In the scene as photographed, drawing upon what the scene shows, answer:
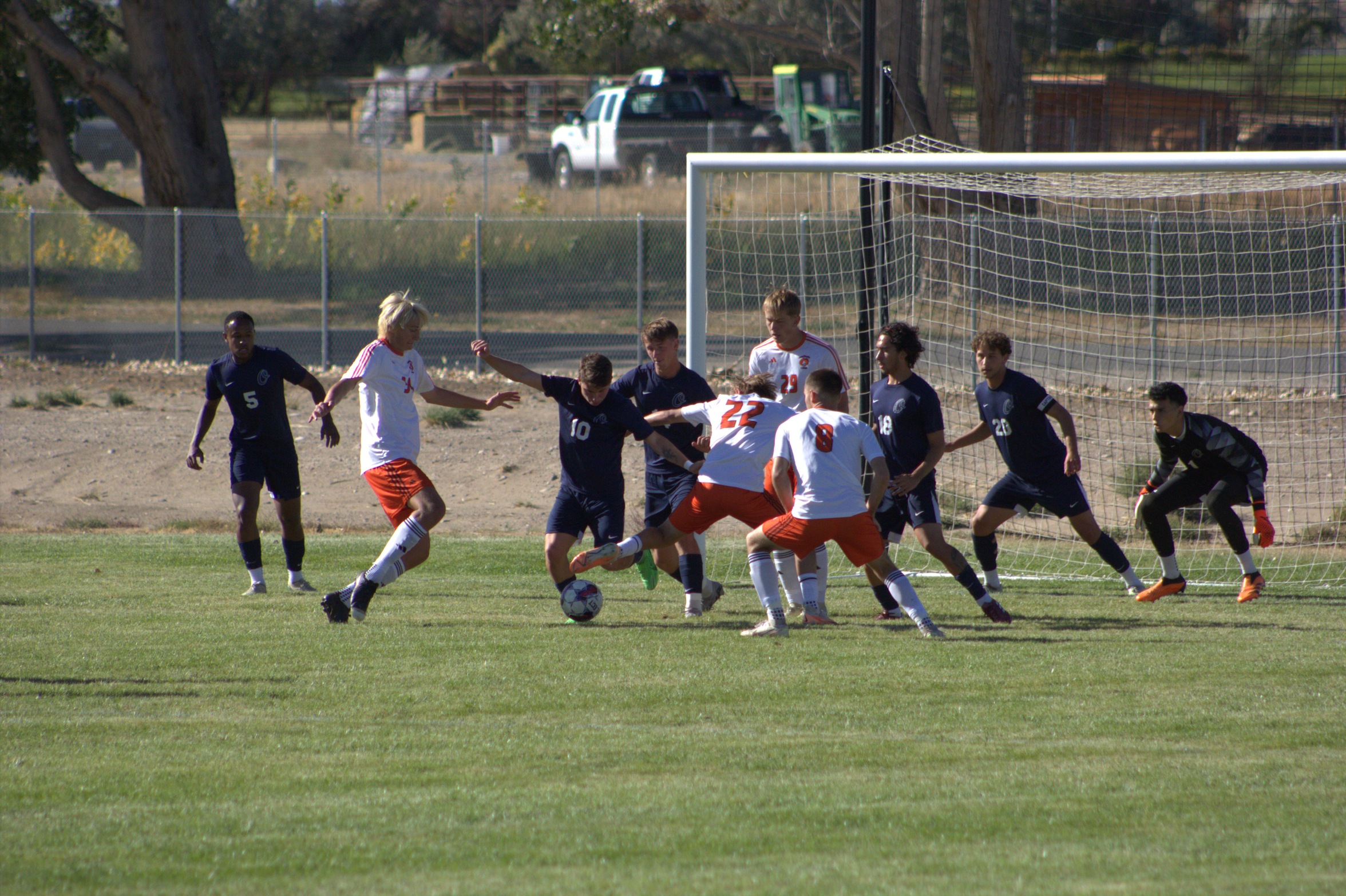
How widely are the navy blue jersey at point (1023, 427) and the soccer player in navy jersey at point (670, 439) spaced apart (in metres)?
1.87

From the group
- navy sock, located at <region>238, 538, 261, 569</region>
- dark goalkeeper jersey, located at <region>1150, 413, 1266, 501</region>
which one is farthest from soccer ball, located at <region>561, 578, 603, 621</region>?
dark goalkeeper jersey, located at <region>1150, 413, 1266, 501</region>

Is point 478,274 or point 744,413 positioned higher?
point 478,274

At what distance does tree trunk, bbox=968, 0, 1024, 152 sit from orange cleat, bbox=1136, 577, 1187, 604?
5.30 m

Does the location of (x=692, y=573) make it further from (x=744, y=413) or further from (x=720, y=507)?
(x=744, y=413)

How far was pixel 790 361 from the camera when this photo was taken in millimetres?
8125

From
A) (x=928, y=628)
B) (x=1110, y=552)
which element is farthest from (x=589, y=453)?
(x=1110, y=552)

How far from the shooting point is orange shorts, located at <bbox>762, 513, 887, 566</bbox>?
6.91m

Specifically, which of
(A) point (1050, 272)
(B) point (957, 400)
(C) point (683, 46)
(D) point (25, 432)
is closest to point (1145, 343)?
(A) point (1050, 272)

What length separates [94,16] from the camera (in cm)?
2477

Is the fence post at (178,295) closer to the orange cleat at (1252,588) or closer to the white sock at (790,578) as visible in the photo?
the white sock at (790,578)

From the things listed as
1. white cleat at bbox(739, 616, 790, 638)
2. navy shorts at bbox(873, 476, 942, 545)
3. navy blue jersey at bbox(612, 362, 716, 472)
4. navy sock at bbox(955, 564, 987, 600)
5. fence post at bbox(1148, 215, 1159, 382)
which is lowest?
white cleat at bbox(739, 616, 790, 638)

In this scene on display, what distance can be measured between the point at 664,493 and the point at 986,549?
2.34m

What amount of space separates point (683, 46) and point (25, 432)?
37212 mm

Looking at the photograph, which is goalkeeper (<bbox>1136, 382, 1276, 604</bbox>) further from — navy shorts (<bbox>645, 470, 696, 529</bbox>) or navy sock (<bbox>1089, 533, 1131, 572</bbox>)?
navy shorts (<bbox>645, 470, 696, 529</bbox>)
